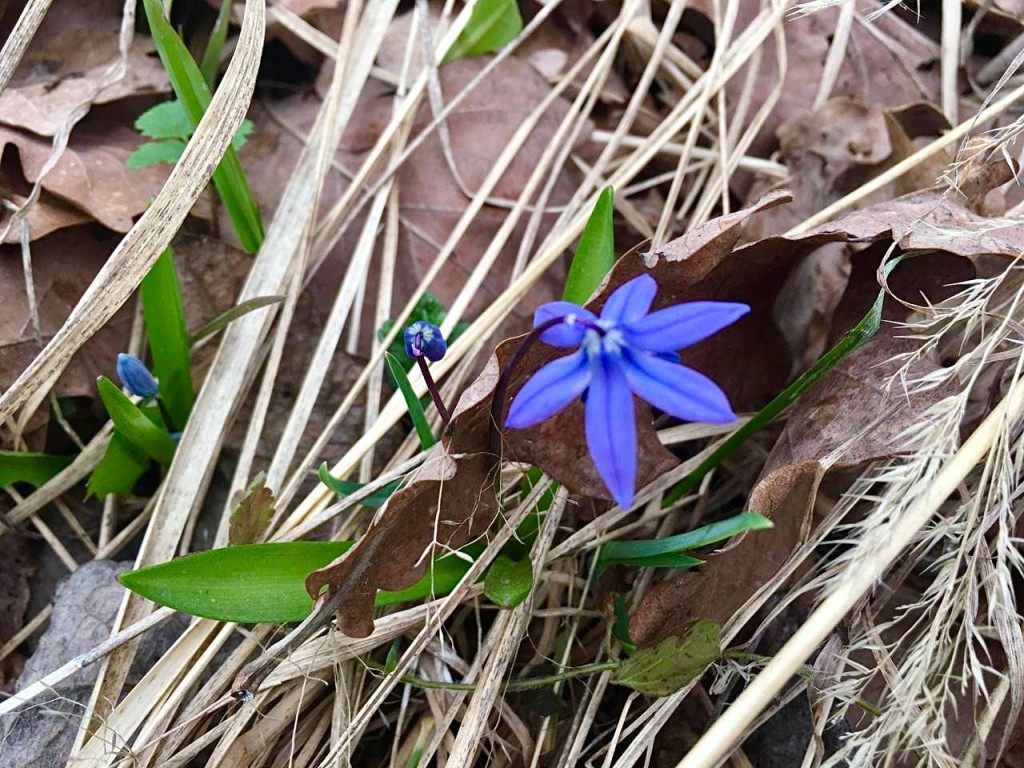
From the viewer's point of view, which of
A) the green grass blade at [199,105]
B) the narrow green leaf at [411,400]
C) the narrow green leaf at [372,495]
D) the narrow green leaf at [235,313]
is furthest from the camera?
the narrow green leaf at [235,313]

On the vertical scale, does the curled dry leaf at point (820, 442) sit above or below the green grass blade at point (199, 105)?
below

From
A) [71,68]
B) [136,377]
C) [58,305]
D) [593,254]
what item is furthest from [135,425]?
[71,68]

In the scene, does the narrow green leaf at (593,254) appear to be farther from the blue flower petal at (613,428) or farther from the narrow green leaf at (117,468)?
the narrow green leaf at (117,468)

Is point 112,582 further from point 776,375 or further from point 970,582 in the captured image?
point 970,582

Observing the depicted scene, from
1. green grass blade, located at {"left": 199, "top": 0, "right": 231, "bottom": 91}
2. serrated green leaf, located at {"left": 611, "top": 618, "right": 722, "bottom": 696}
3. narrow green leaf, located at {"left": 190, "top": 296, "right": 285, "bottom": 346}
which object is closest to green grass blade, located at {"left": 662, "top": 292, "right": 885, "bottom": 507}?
serrated green leaf, located at {"left": 611, "top": 618, "right": 722, "bottom": 696}

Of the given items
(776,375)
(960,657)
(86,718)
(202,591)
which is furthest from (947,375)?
(86,718)

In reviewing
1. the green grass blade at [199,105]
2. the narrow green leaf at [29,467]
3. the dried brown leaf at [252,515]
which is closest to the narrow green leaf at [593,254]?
the dried brown leaf at [252,515]
